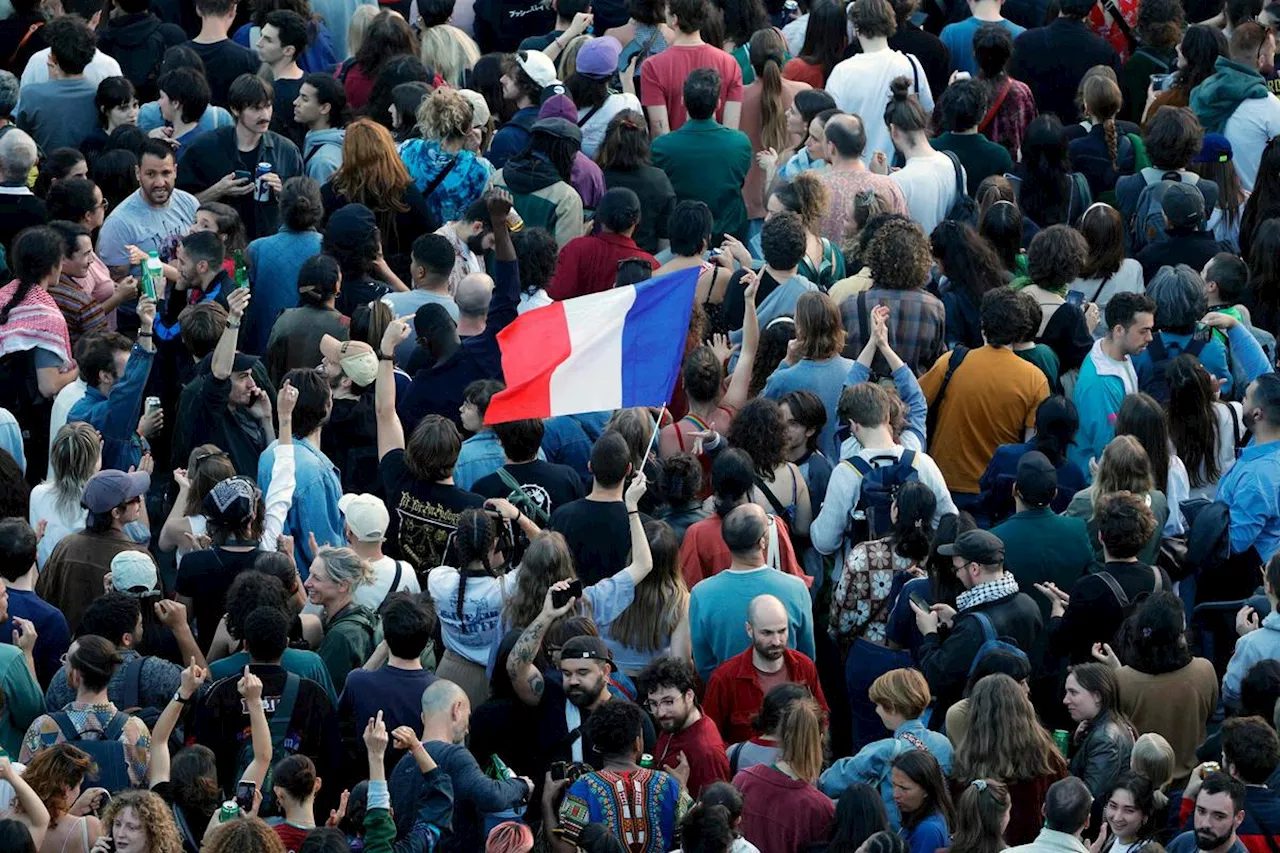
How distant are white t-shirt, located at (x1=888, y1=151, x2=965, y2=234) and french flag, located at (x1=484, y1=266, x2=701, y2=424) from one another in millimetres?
2946

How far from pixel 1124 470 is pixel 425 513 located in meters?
3.22

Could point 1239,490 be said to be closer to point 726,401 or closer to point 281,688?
point 726,401

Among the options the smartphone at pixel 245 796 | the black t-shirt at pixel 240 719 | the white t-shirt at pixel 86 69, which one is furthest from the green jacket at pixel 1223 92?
the smartphone at pixel 245 796

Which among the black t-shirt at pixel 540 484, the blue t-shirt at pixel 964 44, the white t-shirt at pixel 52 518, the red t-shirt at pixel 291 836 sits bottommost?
the blue t-shirt at pixel 964 44

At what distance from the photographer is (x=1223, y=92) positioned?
15766 mm

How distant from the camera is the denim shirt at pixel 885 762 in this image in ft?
32.3

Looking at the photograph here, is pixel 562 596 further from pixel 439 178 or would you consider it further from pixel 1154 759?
pixel 439 178

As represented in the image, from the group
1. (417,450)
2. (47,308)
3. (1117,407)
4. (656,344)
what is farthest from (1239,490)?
(47,308)

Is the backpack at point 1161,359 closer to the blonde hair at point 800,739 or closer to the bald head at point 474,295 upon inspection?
the bald head at point 474,295

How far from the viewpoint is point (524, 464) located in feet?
37.9

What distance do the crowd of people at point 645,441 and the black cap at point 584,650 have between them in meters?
0.03

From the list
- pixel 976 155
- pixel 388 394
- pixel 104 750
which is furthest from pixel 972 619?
pixel 976 155

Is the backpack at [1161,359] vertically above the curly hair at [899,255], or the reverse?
the curly hair at [899,255]

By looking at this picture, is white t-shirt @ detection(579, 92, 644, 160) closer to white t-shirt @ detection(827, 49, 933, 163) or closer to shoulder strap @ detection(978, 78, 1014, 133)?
white t-shirt @ detection(827, 49, 933, 163)
